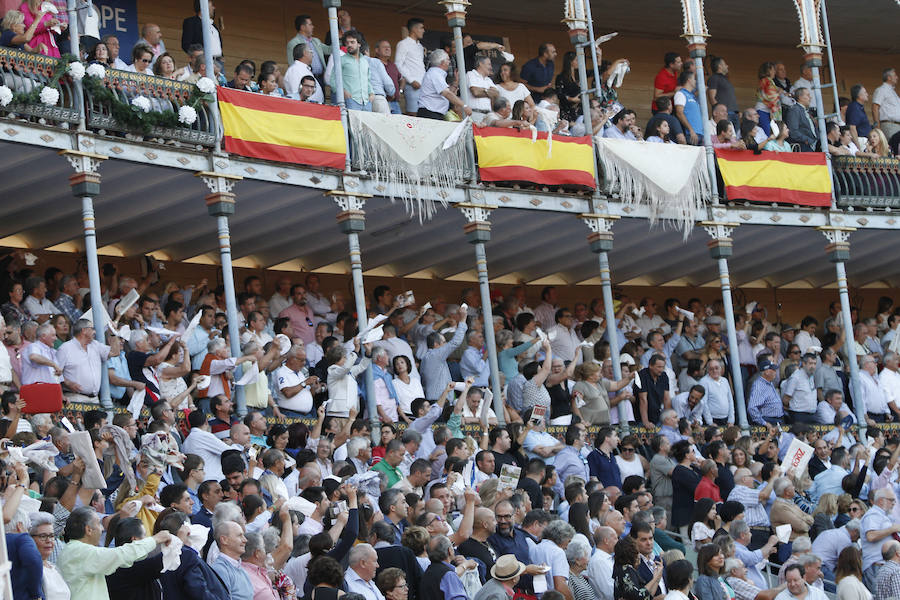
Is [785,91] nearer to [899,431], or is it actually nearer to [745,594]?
[899,431]

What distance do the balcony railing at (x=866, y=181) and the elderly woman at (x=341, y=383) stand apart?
31.5 feet

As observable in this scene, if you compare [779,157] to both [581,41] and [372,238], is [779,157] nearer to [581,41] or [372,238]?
[581,41]

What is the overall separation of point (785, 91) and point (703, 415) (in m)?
6.82

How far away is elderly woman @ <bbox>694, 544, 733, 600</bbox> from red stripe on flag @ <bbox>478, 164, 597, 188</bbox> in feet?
26.7

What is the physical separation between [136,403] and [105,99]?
3.54m

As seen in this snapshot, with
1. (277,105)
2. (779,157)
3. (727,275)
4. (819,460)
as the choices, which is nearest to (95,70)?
(277,105)

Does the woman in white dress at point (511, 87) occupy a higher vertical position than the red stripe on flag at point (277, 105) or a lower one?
higher

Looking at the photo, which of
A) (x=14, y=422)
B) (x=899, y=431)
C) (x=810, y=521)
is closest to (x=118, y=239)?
(x=14, y=422)

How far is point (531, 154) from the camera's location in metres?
20.0

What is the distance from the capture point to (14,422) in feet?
41.2

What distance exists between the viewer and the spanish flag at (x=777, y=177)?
2169cm

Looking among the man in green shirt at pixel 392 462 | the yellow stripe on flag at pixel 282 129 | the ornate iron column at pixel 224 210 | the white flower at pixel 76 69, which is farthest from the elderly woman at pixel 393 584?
the yellow stripe on flag at pixel 282 129

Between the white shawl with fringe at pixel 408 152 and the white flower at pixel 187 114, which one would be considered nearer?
the white flower at pixel 187 114

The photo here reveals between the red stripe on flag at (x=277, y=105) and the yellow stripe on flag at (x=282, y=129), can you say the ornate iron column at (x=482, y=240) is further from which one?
the red stripe on flag at (x=277, y=105)
